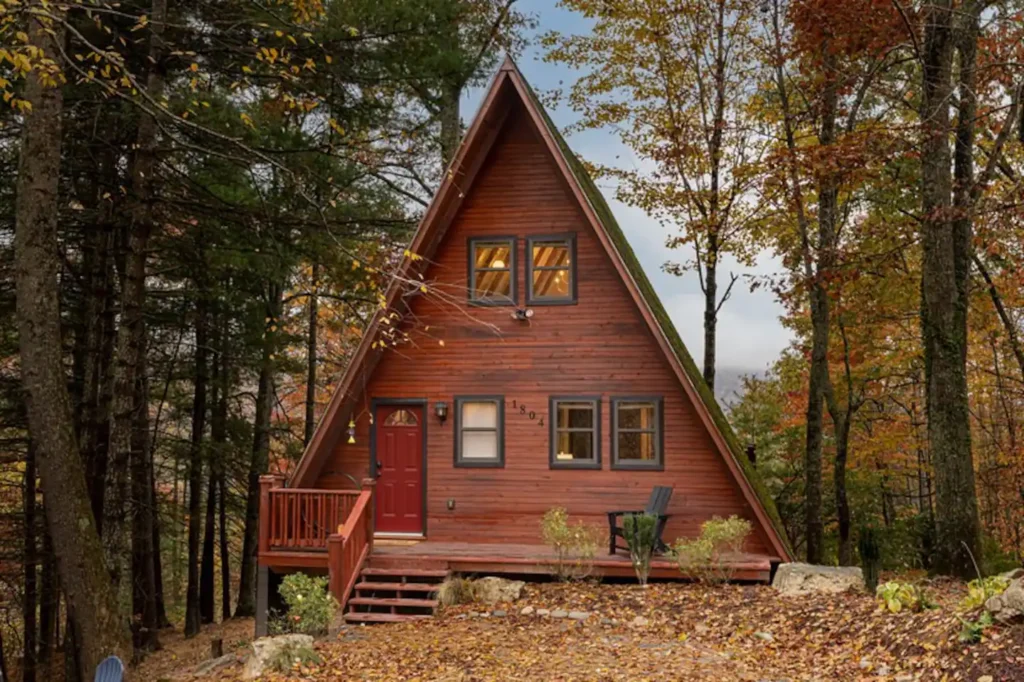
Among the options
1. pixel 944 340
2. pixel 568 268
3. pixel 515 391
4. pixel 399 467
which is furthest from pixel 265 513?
pixel 944 340

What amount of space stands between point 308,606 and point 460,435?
14.5 feet

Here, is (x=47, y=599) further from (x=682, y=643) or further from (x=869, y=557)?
(x=869, y=557)

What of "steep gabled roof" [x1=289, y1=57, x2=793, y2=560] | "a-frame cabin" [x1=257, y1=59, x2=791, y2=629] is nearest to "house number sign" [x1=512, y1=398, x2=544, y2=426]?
"a-frame cabin" [x1=257, y1=59, x2=791, y2=629]

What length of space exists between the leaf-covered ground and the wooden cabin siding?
2136mm

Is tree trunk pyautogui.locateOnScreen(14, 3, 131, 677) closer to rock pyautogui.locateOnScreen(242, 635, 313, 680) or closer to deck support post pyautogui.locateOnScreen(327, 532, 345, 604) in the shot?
rock pyautogui.locateOnScreen(242, 635, 313, 680)

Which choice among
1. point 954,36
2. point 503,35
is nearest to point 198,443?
point 503,35

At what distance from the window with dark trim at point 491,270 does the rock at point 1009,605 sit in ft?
28.8

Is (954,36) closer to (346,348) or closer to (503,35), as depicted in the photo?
(503,35)

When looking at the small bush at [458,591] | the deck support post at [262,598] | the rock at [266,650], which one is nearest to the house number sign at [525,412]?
the small bush at [458,591]

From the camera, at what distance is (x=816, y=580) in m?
11.5

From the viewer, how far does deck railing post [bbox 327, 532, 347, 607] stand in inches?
456

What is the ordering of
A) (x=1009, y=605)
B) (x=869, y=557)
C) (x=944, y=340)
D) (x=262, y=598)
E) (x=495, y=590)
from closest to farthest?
1. (x=1009, y=605)
2. (x=869, y=557)
3. (x=944, y=340)
4. (x=495, y=590)
5. (x=262, y=598)

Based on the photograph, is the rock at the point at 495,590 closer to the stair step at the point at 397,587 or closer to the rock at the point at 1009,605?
the stair step at the point at 397,587

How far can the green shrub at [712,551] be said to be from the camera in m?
12.2
